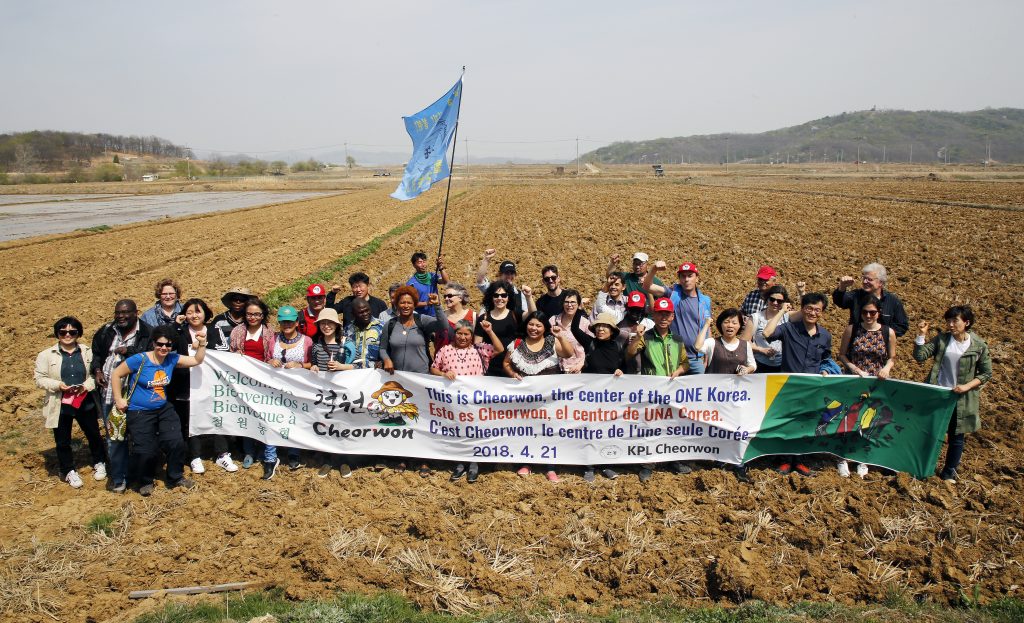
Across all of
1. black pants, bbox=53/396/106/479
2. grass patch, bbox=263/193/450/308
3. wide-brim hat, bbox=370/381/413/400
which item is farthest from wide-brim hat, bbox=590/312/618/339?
grass patch, bbox=263/193/450/308

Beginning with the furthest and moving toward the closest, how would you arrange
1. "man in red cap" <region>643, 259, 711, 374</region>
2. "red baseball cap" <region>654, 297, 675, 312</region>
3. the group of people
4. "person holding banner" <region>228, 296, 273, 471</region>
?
"man in red cap" <region>643, 259, 711, 374</region>
"person holding banner" <region>228, 296, 273, 471</region>
the group of people
"red baseball cap" <region>654, 297, 675, 312</region>

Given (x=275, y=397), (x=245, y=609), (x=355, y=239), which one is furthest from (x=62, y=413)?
(x=355, y=239)

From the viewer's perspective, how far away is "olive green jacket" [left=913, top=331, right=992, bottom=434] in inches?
228

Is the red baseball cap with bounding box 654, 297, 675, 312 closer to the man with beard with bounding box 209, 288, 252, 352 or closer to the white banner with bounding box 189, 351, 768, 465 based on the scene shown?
the white banner with bounding box 189, 351, 768, 465

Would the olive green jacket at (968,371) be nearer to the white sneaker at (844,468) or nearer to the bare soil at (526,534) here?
the bare soil at (526,534)

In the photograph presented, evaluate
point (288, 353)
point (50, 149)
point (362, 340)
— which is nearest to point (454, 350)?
point (362, 340)

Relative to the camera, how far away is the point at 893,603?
15.0 ft

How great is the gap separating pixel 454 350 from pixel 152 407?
3.01 metres

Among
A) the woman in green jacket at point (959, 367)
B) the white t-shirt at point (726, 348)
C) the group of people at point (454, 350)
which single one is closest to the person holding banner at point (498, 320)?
the group of people at point (454, 350)

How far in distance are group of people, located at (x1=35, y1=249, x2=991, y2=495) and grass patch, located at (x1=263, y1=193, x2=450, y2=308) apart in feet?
26.7

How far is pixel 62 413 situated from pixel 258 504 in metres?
2.17

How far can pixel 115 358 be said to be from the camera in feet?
20.3

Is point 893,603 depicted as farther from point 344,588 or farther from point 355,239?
point 355,239

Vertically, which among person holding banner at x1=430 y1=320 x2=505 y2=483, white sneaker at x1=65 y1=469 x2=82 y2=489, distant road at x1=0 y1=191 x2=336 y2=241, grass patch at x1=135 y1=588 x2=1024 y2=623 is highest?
distant road at x1=0 y1=191 x2=336 y2=241
